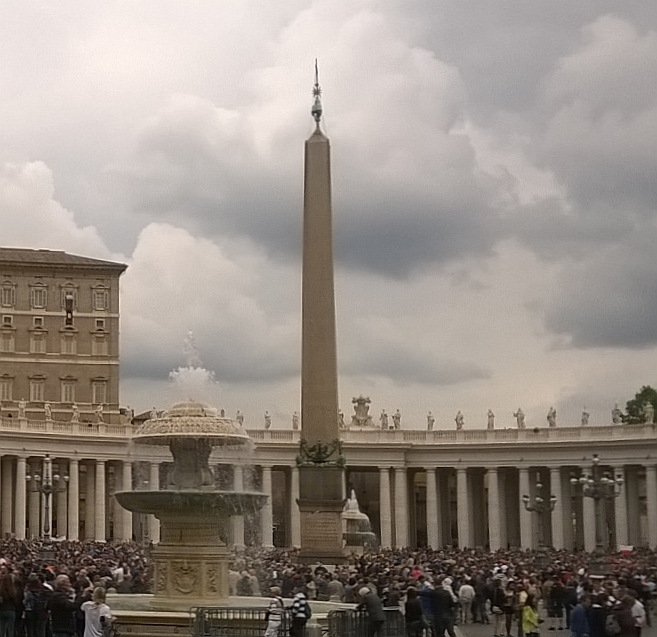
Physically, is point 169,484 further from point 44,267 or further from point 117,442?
point 44,267

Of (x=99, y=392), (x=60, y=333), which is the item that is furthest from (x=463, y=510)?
(x=60, y=333)

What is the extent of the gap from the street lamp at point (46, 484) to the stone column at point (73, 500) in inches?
34.9

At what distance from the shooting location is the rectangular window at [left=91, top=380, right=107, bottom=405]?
92.1 metres

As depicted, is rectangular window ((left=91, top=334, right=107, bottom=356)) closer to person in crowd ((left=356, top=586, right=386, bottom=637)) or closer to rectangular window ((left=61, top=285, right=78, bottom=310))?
rectangular window ((left=61, top=285, right=78, bottom=310))

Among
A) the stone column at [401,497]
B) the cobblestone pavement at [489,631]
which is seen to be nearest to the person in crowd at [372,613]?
the cobblestone pavement at [489,631]

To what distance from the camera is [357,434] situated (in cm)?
7800

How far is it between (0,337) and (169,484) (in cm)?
6992

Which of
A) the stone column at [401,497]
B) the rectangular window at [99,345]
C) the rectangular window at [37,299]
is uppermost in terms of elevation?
the rectangular window at [37,299]

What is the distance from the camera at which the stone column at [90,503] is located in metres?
72.0

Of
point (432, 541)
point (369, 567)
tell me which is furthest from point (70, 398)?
point (369, 567)

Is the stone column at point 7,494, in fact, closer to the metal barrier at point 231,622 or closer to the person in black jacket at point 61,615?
the metal barrier at point 231,622

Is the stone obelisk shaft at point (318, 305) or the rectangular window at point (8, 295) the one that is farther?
the rectangular window at point (8, 295)

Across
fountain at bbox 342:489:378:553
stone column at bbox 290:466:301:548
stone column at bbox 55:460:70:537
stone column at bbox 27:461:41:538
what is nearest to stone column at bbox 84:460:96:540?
stone column at bbox 55:460:70:537

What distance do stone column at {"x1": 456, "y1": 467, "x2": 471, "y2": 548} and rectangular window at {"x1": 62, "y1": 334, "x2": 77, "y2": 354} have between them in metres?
29.6
